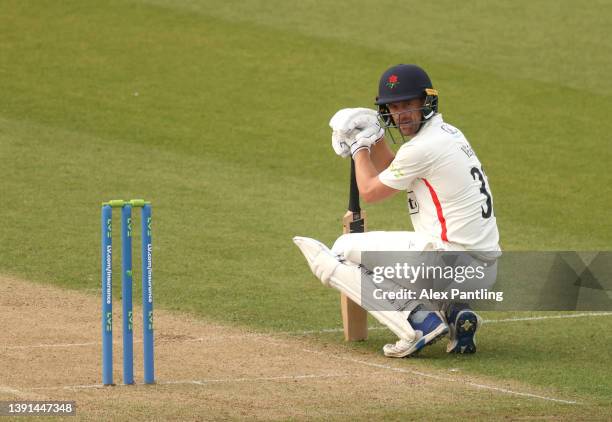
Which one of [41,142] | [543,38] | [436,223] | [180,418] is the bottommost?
[180,418]

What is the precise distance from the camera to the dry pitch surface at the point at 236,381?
593 centimetres

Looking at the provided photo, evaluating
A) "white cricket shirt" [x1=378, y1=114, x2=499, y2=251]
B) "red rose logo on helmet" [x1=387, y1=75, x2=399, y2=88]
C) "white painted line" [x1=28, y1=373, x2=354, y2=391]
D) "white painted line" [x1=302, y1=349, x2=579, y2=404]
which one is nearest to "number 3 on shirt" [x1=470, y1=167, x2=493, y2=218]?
"white cricket shirt" [x1=378, y1=114, x2=499, y2=251]

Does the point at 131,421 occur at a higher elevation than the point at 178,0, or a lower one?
lower

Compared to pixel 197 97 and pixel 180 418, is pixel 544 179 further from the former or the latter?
pixel 180 418

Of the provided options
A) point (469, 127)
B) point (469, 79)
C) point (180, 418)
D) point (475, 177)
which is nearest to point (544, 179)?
point (469, 127)

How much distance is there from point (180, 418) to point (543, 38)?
14059 mm

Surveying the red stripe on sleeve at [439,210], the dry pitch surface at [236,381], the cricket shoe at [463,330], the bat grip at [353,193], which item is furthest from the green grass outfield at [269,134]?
the bat grip at [353,193]

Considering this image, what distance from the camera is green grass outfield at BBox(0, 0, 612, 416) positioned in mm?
9094

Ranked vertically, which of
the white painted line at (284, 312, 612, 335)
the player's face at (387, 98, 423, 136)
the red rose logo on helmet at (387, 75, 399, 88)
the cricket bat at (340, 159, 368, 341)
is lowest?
the white painted line at (284, 312, 612, 335)

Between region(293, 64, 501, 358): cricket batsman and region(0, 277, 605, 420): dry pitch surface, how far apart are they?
35 cm

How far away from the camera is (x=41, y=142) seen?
1377cm

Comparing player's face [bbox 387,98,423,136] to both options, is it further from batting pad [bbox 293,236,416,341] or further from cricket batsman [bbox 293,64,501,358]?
batting pad [bbox 293,236,416,341]

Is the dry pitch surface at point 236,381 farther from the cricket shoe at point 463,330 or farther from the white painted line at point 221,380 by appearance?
the cricket shoe at point 463,330

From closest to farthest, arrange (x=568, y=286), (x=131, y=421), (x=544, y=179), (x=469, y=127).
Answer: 1. (x=131, y=421)
2. (x=568, y=286)
3. (x=544, y=179)
4. (x=469, y=127)
